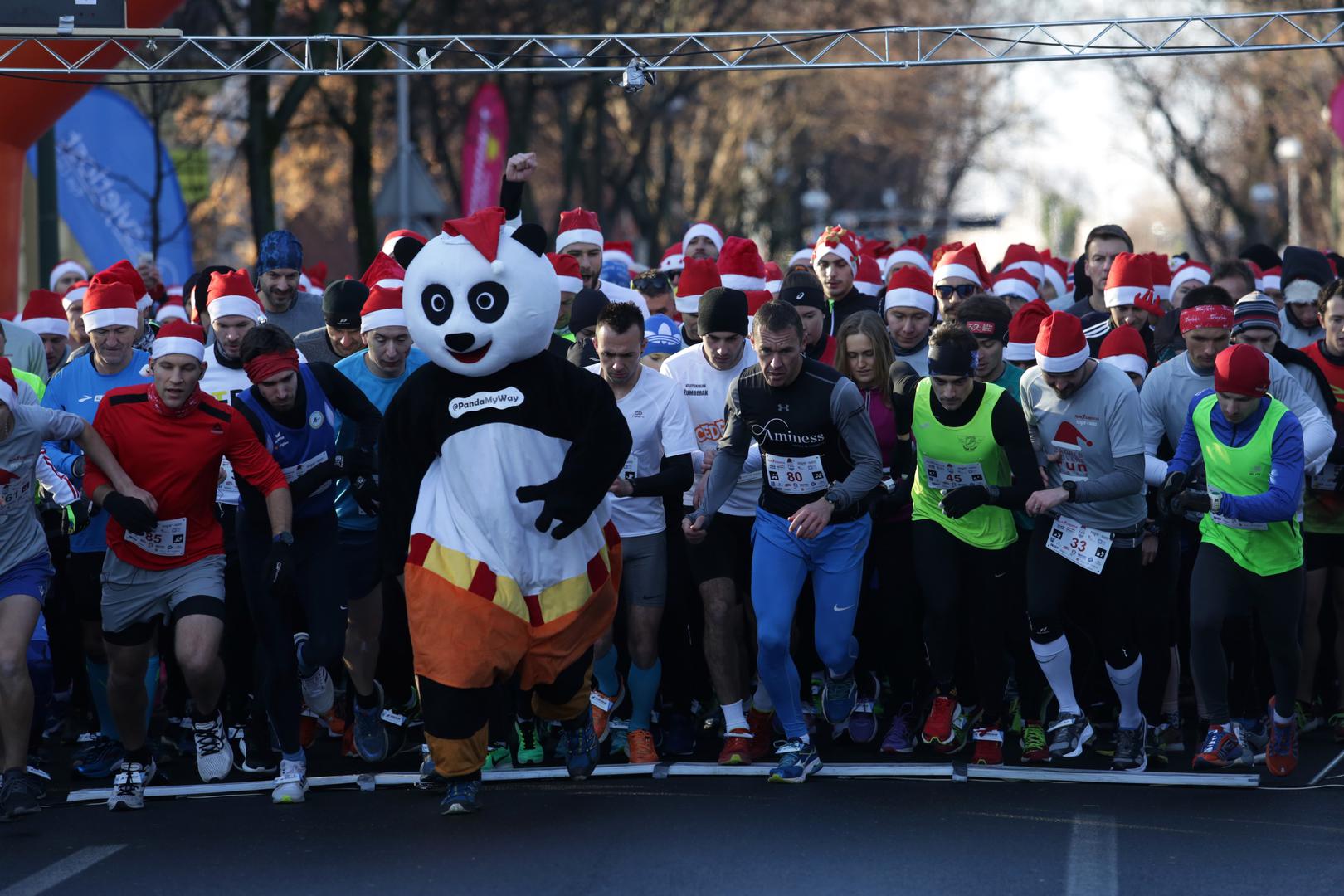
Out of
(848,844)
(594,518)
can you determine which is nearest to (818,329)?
(594,518)

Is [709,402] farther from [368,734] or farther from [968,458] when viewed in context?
[368,734]

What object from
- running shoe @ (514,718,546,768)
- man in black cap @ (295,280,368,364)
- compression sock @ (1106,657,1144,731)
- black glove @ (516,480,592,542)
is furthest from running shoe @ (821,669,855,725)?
man in black cap @ (295,280,368,364)

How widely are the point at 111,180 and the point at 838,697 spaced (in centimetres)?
1121

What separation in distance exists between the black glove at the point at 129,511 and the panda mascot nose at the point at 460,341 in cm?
145

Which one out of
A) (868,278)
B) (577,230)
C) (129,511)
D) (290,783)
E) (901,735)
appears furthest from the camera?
(868,278)

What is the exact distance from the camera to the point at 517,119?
3030 centimetres

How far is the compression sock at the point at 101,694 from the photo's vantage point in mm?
9070

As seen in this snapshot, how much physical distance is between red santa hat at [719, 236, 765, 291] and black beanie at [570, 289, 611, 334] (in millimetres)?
1282

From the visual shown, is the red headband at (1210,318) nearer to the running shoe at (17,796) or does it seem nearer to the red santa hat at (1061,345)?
the red santa hat at (1061,345)

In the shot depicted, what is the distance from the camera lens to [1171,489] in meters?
8.40

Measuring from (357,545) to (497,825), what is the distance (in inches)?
74.2

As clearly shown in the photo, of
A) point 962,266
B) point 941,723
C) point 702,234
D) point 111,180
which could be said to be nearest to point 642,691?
point 941,723

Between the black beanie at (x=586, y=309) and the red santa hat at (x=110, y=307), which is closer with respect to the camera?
the red santa hat at (x=110, y=307)

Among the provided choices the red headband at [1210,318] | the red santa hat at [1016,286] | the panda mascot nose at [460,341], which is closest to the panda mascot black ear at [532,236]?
the panda mascot nose at [460,341]
